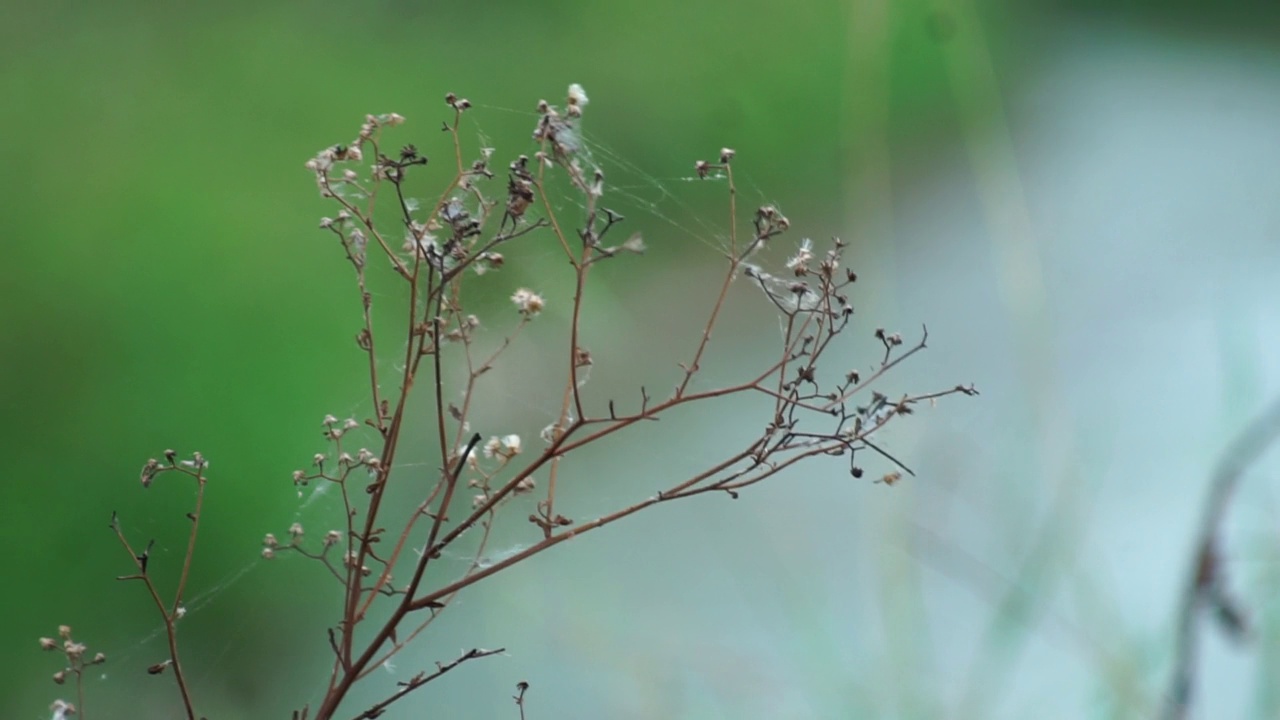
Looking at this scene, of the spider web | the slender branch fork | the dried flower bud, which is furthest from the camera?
the spider web

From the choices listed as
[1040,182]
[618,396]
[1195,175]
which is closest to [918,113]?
[1040,182]

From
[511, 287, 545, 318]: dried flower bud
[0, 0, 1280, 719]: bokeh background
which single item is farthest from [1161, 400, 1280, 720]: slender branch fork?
[511, 287, 545, 318]: dried flower bud

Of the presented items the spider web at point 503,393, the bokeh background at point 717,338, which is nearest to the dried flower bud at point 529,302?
the spider web at point 503,393

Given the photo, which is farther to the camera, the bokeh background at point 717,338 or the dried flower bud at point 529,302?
the bokeh background at point 717,338

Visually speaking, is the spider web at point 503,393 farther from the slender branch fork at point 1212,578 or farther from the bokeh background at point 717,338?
the slender branch fork at point 1212,578

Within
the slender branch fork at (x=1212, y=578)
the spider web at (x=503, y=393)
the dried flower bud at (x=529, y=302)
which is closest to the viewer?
the dried flower bud at (x=529, y=302)

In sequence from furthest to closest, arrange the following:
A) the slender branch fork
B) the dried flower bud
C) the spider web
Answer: the spider web → the slender branch fork → the dried flower bud

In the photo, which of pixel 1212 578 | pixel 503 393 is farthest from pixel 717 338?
pixel 1212 578

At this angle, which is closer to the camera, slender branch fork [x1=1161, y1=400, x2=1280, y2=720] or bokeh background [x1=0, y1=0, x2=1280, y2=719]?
slender branch fork [x1=1161, y1=400, x2=1280, y2=720]

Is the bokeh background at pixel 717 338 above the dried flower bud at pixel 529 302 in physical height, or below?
above

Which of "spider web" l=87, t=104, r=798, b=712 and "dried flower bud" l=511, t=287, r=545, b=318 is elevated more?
"spider web" l=87, t=104, r=798, b=712

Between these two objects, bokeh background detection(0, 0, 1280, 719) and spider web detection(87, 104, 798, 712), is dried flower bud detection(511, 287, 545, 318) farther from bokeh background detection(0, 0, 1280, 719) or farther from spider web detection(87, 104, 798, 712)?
bokeh background detection(0, 0, 1280, 719)
